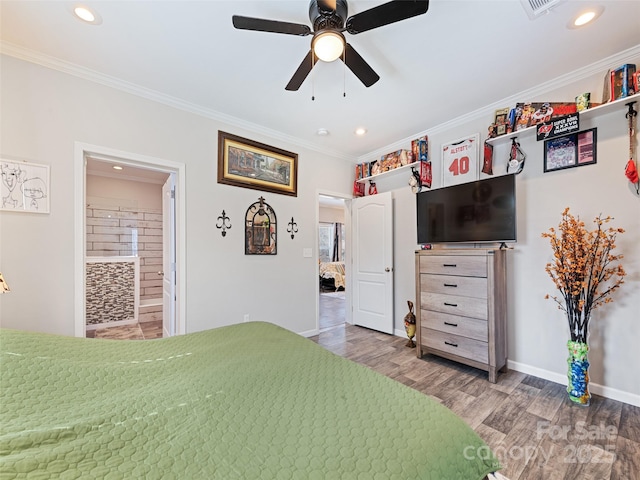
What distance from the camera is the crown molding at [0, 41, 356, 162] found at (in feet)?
6.43

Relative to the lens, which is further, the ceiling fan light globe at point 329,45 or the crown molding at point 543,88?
the crown molding at point 543,88

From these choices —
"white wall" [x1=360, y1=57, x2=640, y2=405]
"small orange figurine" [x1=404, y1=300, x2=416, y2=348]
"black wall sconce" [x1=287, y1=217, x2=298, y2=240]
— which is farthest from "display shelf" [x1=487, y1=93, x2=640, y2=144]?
"black wall sconce" [x1=287, y1=217, x2=298, y2=240]

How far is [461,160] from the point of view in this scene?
301cm

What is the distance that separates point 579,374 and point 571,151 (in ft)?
6.03

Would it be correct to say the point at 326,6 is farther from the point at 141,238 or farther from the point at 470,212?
the point at 141,238

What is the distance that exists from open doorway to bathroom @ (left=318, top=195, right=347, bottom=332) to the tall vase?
8.82ft

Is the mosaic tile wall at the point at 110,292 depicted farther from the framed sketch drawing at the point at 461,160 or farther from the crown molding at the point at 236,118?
the framed sketch drawing at the point at 461,160

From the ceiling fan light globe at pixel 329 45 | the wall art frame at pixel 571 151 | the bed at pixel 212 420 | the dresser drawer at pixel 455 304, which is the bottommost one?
the dresser drawer at pixel 455 304

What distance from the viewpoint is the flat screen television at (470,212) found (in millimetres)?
2445

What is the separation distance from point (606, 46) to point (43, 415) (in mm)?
3797

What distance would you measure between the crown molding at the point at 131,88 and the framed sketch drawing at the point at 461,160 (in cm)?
184

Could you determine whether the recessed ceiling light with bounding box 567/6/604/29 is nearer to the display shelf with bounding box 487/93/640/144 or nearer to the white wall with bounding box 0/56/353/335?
the display shelf with bounding box 487/93/640/144

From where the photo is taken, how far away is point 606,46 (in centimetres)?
198

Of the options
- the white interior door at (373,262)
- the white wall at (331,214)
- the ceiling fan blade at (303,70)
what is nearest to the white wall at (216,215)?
the white interior door at (373,262)
